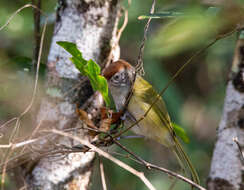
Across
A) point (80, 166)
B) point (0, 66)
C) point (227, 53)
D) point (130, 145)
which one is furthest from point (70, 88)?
point (227, 53)

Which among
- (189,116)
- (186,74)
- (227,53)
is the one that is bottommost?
(189,116)

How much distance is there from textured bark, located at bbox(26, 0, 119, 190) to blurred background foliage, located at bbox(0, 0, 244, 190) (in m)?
0.16

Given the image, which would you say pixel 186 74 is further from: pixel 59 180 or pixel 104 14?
pixel 59 180

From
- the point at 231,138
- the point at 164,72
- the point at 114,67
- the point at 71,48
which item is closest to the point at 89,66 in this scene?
the point at 71,48

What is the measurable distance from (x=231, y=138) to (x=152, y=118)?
372 millimetres

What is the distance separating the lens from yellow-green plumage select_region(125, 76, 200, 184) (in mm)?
1394

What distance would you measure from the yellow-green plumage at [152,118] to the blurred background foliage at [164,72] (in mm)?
194

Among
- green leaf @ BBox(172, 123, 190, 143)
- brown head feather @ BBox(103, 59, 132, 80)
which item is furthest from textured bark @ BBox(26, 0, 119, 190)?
green leaf @ BBox(172, 123, 190, 143)

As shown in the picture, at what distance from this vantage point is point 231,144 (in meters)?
1.42

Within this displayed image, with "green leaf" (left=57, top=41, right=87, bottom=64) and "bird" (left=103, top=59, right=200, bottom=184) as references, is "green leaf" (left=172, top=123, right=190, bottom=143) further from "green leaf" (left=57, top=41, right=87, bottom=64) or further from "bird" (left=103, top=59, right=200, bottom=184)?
"green leaf" (left=57, top=41, right=87, bottom=64)

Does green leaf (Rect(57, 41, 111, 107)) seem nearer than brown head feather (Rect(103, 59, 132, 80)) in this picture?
Yes

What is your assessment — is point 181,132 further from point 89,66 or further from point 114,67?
→ point 89,66

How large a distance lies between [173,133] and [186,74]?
192 centimetres

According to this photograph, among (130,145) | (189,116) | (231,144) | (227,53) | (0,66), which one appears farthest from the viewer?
(189,116)
